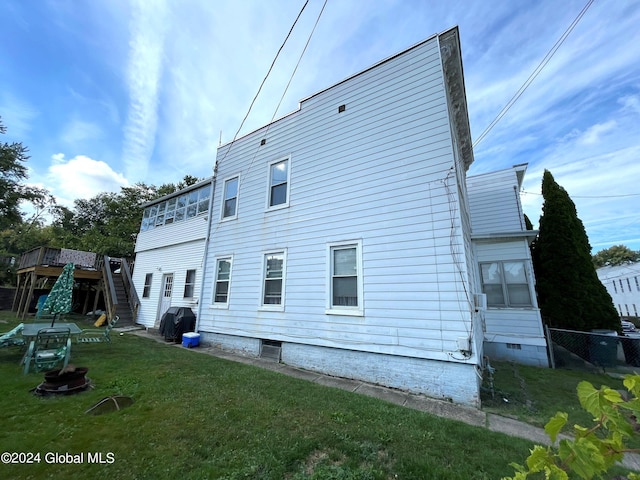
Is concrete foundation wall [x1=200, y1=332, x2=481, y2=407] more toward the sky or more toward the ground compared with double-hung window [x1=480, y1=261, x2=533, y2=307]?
more toward the ground

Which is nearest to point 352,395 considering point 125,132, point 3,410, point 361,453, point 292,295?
point 361,453

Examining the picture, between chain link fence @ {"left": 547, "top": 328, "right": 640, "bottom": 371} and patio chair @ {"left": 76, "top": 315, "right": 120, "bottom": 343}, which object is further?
chain link fence @ {"left": 547, "top": 328, "right": 640, "bottom": 371}

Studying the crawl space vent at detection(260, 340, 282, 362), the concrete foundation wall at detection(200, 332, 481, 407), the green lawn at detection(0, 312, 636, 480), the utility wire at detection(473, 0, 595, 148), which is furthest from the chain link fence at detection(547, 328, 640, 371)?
the crawl space vent at detection(260, 340, 282, 362)

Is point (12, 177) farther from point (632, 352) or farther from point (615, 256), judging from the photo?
point (615, 256)

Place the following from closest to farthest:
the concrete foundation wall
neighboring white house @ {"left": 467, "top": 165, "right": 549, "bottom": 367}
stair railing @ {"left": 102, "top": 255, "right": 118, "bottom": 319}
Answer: the concrete foundation wall → neighboring white house @ {"left": 467, "top": 165, "right": 549, "bottom": 367} → stair railing @ {"left": 102, "top": 255, "right": 118, "bottom": 319}

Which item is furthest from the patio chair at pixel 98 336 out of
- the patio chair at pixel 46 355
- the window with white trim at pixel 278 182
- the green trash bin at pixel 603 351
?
the green trash bin at pixel 603 351

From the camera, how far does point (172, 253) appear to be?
42.2 feet

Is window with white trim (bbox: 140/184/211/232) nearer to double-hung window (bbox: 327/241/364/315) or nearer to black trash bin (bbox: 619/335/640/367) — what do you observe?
Result: double-hung window (bbox: 327/241/364/315)

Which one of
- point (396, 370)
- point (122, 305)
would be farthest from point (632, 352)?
point (122, 305)

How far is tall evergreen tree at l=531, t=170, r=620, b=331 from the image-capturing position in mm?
8953

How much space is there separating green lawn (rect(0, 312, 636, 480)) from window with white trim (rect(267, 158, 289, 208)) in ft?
17.3

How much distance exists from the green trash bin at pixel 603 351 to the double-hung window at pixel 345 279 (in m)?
7.13

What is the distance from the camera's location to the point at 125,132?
1382cm

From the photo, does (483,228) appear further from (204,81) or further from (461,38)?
(204,81)
